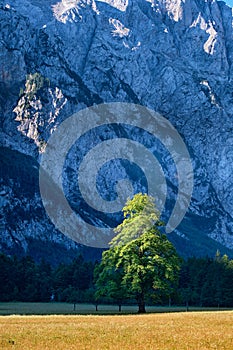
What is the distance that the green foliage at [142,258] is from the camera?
55688 millimetres

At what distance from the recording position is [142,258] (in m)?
56.9

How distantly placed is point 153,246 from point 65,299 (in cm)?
5880

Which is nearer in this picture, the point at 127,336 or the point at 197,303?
the point at 127,336

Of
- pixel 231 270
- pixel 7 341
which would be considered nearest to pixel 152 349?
pixel 7 341

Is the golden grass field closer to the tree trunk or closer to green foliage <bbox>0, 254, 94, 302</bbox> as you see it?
the tree trunk

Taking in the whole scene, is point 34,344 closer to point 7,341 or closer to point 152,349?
point 7,341

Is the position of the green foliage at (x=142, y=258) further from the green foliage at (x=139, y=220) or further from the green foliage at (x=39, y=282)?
the green foliage at (x=39, y=282)

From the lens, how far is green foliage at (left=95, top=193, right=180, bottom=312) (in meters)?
55.7

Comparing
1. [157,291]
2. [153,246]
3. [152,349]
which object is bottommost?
[152,349]

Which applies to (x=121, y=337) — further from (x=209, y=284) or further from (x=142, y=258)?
(x=209, y=284)

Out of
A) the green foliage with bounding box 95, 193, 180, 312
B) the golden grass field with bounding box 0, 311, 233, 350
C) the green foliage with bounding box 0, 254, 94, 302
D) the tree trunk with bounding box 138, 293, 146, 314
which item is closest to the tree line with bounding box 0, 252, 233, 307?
the green foliage with bounding box 0, 254, 94, 302

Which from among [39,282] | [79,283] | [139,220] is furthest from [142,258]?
[39,282]

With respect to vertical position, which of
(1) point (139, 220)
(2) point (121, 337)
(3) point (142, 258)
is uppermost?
(1) point (139, 220)

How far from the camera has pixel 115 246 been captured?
192ft
